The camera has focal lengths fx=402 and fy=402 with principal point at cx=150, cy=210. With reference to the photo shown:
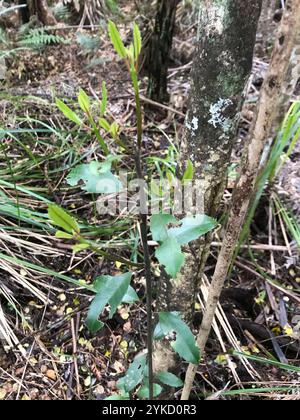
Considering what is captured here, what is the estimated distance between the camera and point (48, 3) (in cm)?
266

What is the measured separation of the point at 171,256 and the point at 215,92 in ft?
1.29

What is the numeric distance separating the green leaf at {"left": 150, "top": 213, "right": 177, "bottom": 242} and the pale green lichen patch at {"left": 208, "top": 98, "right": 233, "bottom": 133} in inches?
12.5

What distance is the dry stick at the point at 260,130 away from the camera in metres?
0.59

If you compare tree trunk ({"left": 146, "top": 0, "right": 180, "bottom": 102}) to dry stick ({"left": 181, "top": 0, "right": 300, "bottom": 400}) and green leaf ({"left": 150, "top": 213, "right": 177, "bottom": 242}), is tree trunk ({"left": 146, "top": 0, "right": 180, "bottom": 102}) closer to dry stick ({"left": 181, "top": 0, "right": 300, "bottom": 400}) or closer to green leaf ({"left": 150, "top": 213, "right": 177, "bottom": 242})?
dry stick ({"left": 181, "top": 0, "right": 300, "bottom": 400})

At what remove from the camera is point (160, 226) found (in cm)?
61

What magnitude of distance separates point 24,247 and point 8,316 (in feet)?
0.85

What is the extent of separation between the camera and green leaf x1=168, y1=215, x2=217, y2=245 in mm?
637

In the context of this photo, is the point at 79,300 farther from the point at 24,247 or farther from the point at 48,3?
the point at 48,3

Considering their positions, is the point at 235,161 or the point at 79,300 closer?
the point at 79,300

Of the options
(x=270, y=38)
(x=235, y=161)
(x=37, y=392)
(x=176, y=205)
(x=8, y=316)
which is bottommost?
(x=37, y=392)

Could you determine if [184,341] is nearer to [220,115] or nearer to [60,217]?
[60,217]

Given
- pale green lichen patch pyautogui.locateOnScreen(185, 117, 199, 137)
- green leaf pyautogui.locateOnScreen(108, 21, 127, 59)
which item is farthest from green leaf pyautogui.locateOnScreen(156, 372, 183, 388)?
green leaf pyautogui.locateOnScreen(108, 21, 127, 59)

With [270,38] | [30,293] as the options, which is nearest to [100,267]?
[30,293]

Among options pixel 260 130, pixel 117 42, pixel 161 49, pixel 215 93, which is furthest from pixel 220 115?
pixel 161 49
